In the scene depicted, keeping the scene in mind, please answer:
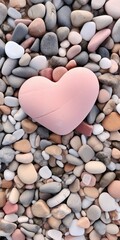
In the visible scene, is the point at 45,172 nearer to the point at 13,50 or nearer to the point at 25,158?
the point at 25,158

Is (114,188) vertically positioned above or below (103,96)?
below

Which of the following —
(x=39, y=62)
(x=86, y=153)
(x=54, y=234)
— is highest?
(x=39, y=62)

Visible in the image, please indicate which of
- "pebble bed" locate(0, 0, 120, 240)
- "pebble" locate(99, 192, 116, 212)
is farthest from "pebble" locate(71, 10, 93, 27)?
"pebble" locate(99, 192, 116, 212)

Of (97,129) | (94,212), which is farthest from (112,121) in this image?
(94,212)

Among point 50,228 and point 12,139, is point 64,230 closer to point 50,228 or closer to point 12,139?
point 50,228

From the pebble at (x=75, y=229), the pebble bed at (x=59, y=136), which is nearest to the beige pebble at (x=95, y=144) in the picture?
the pebble bed at (x=59, y=136)

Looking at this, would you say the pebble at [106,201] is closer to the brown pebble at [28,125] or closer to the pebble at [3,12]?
the brown pebble at [28,125]
